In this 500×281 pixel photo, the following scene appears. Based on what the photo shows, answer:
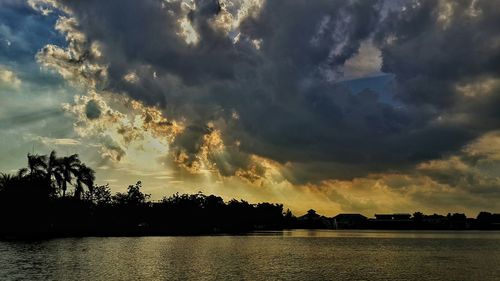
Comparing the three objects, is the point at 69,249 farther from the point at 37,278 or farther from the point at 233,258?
the point at 37,278

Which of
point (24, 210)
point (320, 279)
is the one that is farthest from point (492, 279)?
point (24, 210)

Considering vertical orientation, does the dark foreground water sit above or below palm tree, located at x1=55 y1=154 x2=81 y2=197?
below

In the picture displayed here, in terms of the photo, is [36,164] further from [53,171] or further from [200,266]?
[200,266]

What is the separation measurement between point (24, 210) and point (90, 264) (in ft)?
159

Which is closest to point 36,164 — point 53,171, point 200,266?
point 53,171

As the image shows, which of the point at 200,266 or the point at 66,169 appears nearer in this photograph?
the point at 200,266

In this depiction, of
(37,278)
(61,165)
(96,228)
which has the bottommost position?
(37,278)

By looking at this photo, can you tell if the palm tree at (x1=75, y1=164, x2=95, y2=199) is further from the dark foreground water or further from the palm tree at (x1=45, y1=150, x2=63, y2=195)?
the dark foreground water

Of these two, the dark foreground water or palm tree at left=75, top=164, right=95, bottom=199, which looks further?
palm tree at left=75, top=164, right=95, bottom=199

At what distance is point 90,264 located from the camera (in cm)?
6975

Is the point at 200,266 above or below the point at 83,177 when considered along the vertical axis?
below

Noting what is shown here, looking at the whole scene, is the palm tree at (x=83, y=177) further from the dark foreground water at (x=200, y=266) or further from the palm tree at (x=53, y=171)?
the dark foreground water at (x=200, y=266)

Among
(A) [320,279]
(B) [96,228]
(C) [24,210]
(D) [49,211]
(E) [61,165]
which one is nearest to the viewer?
(A) [320,279]

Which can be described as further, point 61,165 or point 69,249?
point 61,165
